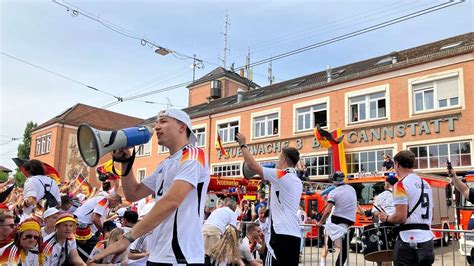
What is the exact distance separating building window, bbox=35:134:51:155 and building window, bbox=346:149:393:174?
112ft

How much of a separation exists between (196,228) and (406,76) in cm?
2150

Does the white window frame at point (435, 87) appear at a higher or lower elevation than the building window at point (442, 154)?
higher

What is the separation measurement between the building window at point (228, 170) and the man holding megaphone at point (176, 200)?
85.5 feet

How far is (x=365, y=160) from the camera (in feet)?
73.9

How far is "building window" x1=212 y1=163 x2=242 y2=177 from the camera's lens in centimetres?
2924

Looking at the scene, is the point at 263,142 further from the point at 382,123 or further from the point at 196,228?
→ the point at 196,228

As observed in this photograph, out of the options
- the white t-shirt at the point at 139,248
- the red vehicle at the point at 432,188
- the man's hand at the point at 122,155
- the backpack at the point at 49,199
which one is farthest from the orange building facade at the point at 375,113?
the man's hand at the point at 122,155

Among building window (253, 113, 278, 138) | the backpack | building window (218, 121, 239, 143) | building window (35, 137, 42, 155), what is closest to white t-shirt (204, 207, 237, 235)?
the backpack

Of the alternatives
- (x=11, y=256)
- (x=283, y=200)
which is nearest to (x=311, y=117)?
(x=283, y=200)

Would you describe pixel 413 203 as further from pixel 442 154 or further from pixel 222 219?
pixel 442 154

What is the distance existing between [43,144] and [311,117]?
1337 inches

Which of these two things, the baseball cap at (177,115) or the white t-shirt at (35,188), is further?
the white t-shirt at (35,188)

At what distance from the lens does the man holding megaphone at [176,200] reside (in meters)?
2.37

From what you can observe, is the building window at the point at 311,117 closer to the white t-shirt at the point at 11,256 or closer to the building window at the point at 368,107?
the building window at the point at 368,107
